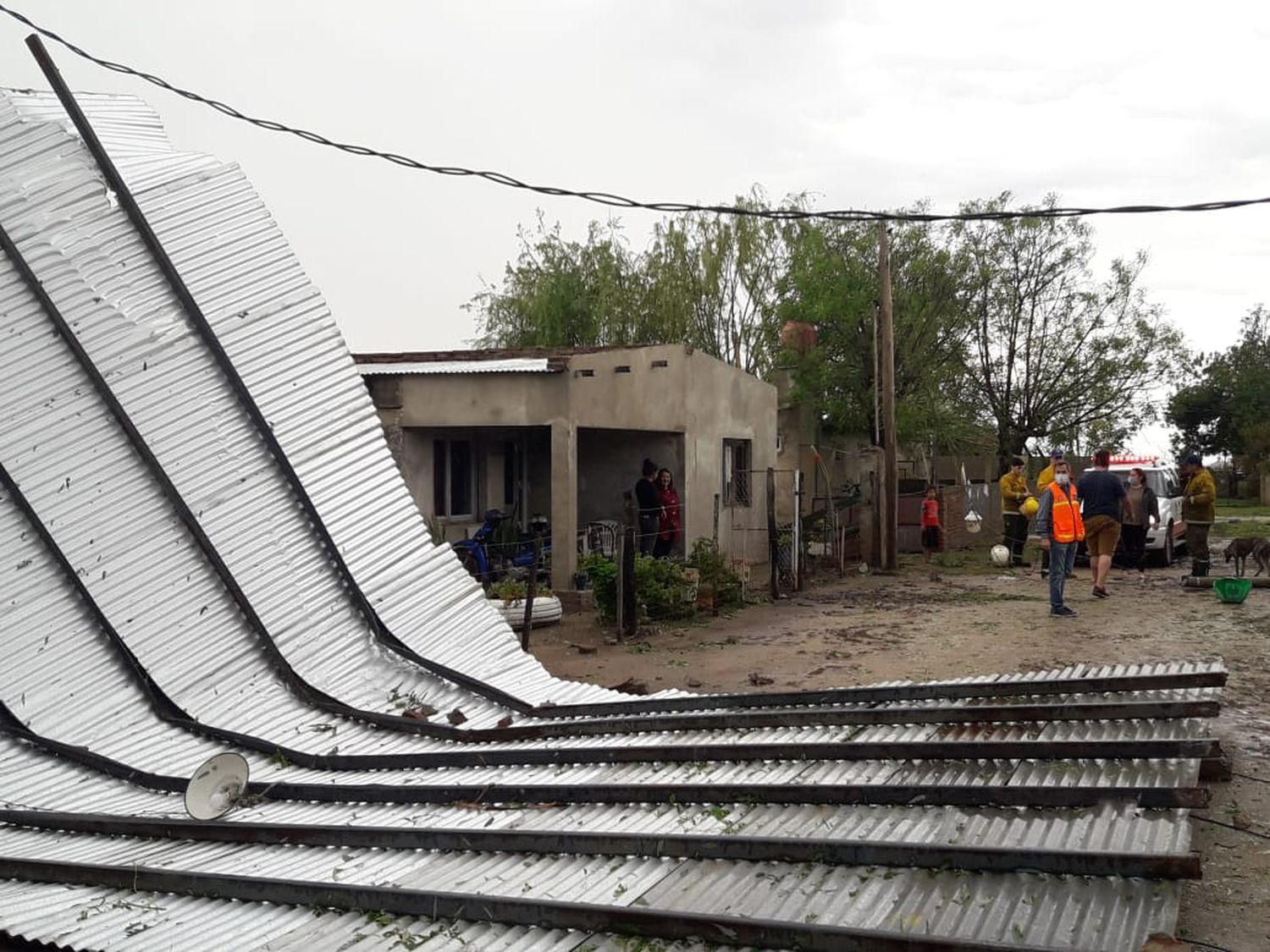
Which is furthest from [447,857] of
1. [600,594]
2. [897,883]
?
[600,594]

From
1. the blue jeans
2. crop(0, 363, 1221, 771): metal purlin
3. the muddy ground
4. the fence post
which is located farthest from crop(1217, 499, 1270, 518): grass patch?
crop(0, 363, 1221, 771): metal purlin

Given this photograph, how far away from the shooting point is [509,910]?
4.22 metres

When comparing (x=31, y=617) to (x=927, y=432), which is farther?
(x=927, y=432)

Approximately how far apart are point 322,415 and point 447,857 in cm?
620

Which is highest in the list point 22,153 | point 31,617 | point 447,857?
point 22,153

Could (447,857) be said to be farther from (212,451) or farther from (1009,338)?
(1009,338)

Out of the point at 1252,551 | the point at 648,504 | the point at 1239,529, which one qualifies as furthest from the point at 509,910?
the point at 1239,529

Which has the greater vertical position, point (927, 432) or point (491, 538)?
point (927, 432)

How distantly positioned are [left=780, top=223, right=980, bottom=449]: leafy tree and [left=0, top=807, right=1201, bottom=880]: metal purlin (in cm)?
2487

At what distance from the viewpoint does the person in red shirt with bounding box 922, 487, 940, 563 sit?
72.9ft

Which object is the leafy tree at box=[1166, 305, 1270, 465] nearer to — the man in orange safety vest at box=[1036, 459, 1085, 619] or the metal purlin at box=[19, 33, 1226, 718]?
the man in orange safety vest at box=[1036, 459, 1085, 619]

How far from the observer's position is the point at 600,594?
43.0 feet

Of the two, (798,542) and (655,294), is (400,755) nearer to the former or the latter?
(798,542)

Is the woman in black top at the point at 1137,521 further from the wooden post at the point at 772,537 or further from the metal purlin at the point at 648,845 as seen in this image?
the metal purlin at the point at 648,845
